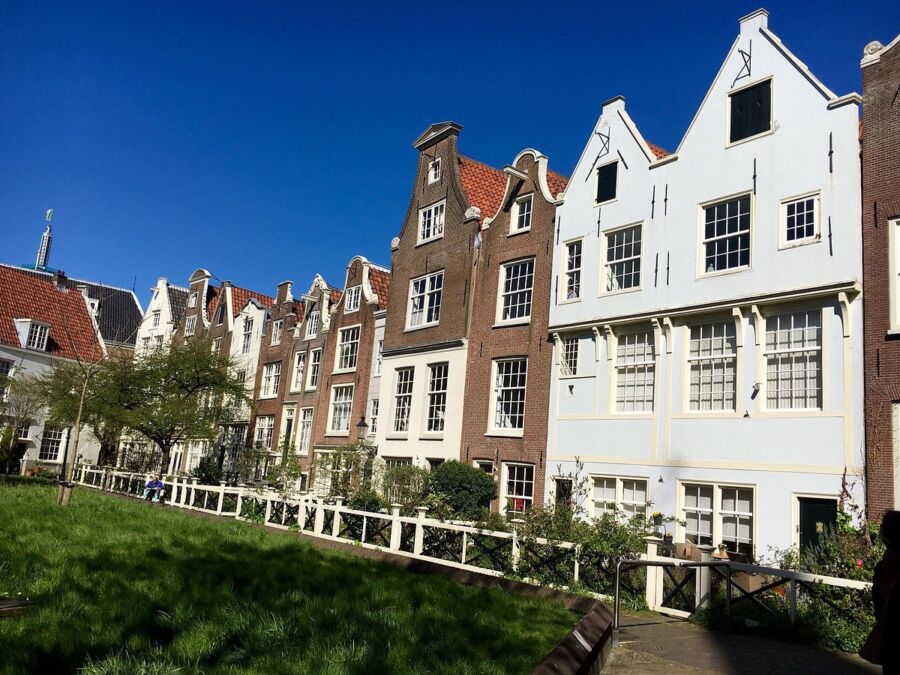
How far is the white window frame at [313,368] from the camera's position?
1538 inches

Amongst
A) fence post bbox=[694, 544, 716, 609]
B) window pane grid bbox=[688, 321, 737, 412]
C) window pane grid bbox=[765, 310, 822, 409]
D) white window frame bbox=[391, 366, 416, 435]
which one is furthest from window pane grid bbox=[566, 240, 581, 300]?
fence post bbox=[694, 544, 716, 609]

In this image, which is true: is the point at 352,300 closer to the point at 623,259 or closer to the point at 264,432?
the point at 264,432

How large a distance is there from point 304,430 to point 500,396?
15.9 m

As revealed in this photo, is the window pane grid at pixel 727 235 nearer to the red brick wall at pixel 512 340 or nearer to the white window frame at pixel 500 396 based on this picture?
the red brick wall at pixel 512 340

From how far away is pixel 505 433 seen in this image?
83.1 ft

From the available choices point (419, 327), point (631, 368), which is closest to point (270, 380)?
point (419, 327)

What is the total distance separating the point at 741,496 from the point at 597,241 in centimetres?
Result: 900

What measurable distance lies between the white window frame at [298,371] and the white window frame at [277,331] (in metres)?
2.92

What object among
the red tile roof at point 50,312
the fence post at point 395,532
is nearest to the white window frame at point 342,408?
the fence post at point 395,532

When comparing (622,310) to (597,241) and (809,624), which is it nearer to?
(597,241)

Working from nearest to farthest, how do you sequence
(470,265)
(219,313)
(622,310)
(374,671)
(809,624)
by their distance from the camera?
(374,671) < (809,624) < (622,310) < (470,265) < (219,313)

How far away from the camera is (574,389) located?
23391 mm

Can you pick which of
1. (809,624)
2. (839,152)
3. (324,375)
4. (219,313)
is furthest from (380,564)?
(219,313)

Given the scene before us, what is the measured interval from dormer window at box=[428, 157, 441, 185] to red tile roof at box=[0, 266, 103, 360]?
31.4 metres
